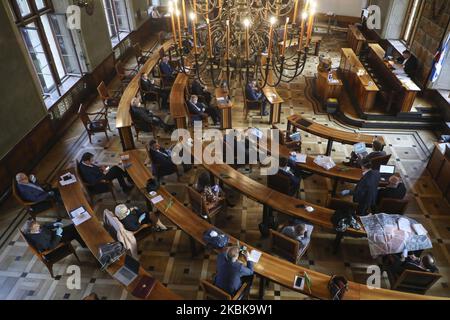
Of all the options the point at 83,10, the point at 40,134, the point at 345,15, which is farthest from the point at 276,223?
the point at 345,15

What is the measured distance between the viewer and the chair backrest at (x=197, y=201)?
233 inches

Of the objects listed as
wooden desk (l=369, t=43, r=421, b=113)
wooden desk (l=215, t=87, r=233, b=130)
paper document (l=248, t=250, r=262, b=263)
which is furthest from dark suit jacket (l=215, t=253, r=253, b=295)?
wooden desk (l=369, t=43, r=421, b=113)

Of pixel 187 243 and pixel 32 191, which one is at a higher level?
pixel 32 191

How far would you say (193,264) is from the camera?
19.5ft

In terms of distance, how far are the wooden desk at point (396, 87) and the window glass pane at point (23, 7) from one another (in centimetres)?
977

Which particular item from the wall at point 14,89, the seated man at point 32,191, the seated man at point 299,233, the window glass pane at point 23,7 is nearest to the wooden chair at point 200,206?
the seated man at point 299,233

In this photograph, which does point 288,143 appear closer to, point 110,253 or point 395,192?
point 395,192

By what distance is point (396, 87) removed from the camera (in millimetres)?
10094

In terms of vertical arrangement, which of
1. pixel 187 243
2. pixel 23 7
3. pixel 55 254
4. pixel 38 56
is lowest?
pixel 187 243

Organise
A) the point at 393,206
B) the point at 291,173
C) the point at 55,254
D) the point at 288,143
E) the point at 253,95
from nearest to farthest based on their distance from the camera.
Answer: the point at 55,254 → the point at 393,206 → the point at 291,173 → the point at 288,143 → the point at 253,95

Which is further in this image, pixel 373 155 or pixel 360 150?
pixel 360 150

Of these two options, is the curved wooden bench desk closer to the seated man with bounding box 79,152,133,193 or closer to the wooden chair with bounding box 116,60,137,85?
the seated man with bounding box 79,152,133,193

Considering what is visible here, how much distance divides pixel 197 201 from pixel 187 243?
87cm

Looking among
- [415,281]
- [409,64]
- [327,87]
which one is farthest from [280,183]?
[409,64]
